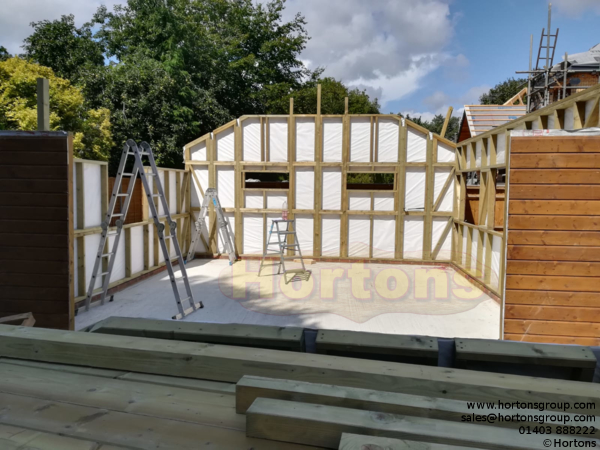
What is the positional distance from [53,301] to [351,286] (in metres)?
4.91

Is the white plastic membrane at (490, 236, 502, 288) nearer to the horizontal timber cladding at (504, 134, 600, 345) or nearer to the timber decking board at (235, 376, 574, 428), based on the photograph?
the horizontal timber cladding at (504, 134, 600, 345)

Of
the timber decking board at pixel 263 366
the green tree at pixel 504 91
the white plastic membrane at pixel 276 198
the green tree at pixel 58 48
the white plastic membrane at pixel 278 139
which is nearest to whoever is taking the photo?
the timber decking board at pixel 263 366

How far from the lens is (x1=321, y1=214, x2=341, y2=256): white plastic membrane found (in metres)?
10.5

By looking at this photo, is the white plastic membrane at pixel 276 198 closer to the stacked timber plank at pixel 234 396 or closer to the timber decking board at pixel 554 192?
the timber decking board at pixel 554 192

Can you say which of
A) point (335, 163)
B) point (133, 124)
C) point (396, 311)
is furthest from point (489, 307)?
point (133, 124)

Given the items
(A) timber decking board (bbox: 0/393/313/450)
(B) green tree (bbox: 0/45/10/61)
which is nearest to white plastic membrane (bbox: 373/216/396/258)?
(A) timber decking board (bbox: 0/393/313/450)

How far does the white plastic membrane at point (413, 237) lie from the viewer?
33.8 feet

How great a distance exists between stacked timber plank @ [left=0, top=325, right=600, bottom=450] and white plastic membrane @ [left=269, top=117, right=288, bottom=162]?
8986 millimetres

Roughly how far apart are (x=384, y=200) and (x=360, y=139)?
5.31ft

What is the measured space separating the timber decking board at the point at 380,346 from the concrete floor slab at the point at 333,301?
3.69 meters

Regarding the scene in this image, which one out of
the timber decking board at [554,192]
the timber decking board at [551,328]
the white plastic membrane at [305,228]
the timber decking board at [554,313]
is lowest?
the timber decking board at [551,328]

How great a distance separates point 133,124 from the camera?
49.8ft

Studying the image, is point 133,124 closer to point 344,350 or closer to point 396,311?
point 396,311

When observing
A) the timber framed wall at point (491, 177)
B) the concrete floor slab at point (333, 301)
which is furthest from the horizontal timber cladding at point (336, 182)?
the concrete floor slab at point (333, 301)
